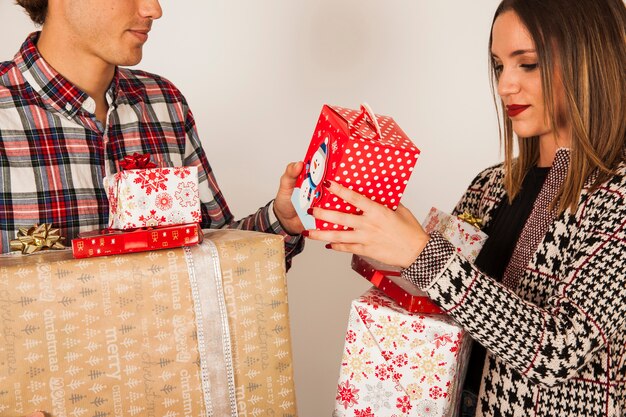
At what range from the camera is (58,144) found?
1.41 metres

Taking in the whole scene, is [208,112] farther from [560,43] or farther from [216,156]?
[560,43]

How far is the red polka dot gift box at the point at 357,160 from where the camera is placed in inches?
46.2

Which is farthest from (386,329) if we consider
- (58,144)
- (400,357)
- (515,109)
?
(58,144)

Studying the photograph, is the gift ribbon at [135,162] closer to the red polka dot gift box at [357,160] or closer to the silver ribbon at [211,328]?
the silver ribbon at [211,328]

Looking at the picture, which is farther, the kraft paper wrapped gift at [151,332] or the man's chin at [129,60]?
the man's chin at [129,60]

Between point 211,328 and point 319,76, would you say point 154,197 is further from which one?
point 319,76

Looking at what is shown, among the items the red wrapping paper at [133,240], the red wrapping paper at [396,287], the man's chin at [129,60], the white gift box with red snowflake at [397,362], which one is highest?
the man's chin at [129,60]

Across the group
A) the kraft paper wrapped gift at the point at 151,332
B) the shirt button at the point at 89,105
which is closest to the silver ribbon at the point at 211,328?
the kraft paper wrapped gift at the point at 151,332

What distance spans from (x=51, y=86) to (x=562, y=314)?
1.14 meters

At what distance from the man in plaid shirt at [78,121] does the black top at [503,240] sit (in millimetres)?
445

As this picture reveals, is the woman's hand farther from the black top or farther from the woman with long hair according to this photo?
the black top

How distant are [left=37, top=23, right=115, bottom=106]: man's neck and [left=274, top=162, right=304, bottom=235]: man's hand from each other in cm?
46

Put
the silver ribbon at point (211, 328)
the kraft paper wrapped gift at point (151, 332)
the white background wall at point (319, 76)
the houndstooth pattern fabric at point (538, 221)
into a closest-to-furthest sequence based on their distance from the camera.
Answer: the kraft paper wrapped gift at point (151, 332)
the silver ribbon at point (211, 328)
the houndstooth pattern fabric at point (538, 221)
the white background wall at point (319, 76)

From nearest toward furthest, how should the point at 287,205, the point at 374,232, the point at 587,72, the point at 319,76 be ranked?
the point at 374,232 < the point at 587,72 < the point at 287,205 < the point at 319,76
